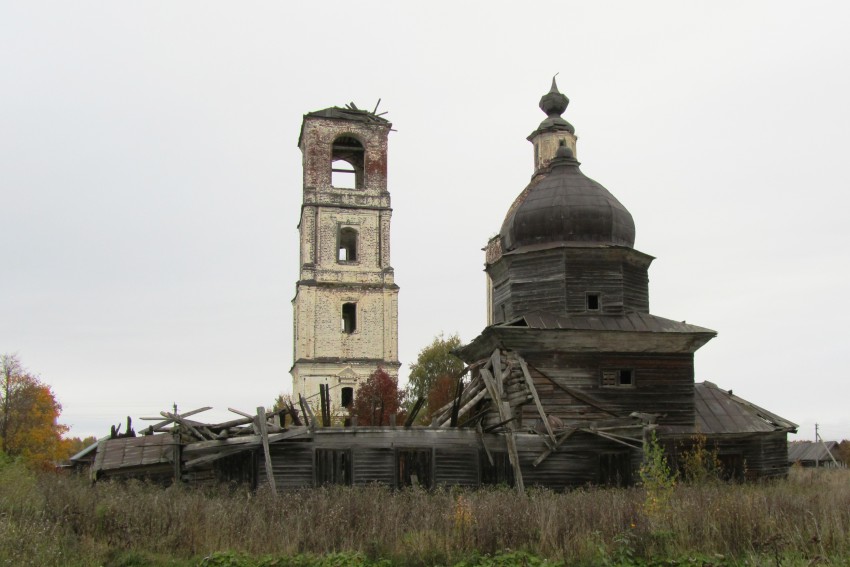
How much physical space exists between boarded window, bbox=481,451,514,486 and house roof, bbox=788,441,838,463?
44553 millimetres

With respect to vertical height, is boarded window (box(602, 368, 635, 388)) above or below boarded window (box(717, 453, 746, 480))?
above

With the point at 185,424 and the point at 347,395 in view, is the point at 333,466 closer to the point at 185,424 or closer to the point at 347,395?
the point at 185,424

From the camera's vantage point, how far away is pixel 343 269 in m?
45.4

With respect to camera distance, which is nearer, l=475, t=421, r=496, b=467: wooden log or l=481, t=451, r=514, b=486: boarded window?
l=475, t=421, r=496, b=467: wooden log

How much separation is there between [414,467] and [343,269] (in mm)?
27461

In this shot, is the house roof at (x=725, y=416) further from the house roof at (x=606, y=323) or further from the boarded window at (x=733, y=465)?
the house roof at (x=606, y=323)

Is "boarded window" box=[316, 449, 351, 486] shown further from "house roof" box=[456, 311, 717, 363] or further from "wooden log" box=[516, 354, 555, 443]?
"house roof" box=[456, 311, 717, 363]

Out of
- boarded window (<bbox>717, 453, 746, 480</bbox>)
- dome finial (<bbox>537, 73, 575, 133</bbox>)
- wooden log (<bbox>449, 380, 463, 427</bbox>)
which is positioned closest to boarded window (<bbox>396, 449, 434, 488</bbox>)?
wooden log (<bbox>449, 380, 463, 427</bbox>)

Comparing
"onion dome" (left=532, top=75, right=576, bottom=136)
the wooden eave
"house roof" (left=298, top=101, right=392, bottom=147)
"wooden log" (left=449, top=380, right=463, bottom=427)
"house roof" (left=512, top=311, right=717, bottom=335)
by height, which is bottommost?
"wooden log" (left=449, top=380, right=463, bottom=427)

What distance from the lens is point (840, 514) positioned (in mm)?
12031

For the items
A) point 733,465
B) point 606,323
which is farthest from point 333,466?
point 733,465

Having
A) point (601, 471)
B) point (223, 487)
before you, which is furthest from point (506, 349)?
point (223, 487)

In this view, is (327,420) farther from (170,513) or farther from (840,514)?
(840,514)

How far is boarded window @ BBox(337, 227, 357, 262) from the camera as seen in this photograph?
46.5m
